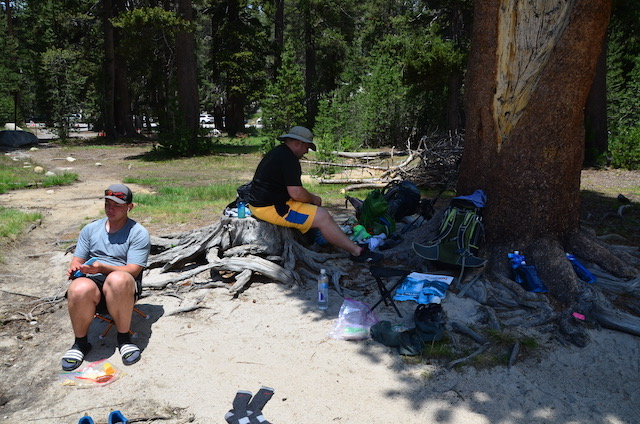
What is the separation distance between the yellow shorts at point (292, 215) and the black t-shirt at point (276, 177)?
0.23 feet

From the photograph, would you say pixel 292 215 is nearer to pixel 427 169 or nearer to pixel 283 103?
pixel 427 169

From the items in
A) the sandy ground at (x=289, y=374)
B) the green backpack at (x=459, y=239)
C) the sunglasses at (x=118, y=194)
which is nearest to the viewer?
the sandy ground at (x=289, y=374)

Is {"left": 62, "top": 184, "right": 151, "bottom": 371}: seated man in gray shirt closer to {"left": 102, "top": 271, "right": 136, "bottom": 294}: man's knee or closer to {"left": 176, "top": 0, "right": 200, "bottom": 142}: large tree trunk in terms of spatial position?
{"left": 102, "top": 271, "right": 136, "bottom": 294}: man's knee

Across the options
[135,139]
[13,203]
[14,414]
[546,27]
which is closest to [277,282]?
[14,414]

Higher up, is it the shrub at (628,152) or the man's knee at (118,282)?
the shrub at (628,152)

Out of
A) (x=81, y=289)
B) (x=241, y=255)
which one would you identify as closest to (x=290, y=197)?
(x=241, y=255)

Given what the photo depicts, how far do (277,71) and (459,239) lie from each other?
16.5 metres

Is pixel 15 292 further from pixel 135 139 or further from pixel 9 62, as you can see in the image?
pixel 9 62

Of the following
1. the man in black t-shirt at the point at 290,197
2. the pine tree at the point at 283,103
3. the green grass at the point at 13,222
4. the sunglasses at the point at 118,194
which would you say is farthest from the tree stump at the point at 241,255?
the pine tree at the point at 283,103

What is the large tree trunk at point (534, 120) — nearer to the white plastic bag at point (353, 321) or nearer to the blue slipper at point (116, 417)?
the white plastic bag at point (353, 321)

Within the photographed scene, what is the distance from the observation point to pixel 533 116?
5078 millimetres

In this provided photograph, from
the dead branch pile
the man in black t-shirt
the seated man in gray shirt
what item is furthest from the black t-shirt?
the dead branch pile

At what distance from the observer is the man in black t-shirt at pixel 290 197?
5543mm

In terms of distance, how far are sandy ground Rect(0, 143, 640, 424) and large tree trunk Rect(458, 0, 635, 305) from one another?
1.06 m
